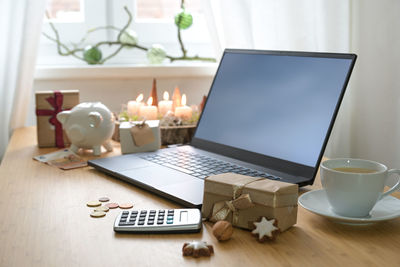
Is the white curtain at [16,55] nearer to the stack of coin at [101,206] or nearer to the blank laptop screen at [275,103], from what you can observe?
the blank laptop screen at [275,103]

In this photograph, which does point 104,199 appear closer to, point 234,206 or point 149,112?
point 234,206

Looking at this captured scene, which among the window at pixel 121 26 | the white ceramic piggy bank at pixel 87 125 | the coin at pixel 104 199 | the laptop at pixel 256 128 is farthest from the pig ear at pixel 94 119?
the window at pixel 121 26

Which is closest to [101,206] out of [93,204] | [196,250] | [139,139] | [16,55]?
[93,204]

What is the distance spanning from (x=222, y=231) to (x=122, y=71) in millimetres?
1128

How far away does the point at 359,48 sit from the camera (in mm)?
1164

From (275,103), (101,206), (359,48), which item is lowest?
(101,206)

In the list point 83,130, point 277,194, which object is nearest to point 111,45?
point 83,130

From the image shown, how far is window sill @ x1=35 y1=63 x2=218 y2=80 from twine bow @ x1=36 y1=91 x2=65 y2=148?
37 centimetres

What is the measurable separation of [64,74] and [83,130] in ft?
1.77

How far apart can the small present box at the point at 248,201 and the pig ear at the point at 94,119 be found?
20.1 inches

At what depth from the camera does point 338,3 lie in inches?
46.3

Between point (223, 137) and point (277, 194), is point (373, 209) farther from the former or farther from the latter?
point (223, 137)

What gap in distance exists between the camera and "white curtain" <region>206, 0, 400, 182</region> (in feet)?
3.54

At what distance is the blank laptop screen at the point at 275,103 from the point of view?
3.08 feet
